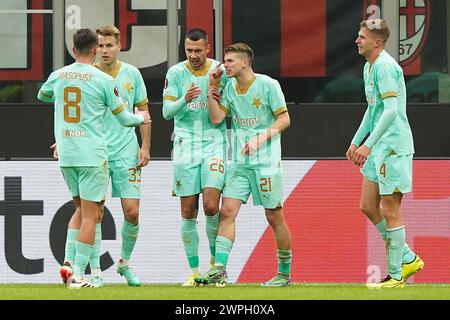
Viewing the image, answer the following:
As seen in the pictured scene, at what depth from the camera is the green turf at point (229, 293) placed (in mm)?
10930

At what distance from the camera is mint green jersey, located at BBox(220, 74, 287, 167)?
40.1 feet

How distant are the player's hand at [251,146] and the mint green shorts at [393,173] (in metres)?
0.90

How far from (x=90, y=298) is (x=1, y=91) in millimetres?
5142

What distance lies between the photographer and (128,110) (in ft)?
41.1

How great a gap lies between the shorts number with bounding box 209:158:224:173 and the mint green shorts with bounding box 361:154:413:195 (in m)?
1.31

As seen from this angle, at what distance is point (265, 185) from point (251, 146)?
42cm

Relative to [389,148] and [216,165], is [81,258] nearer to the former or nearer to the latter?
[216,165]

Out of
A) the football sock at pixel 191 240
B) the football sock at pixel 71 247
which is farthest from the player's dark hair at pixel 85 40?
the football sock at pixel 191 240

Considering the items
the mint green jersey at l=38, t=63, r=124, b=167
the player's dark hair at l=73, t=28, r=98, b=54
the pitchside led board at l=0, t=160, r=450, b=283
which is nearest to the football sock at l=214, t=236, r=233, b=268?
the mint green jersey at l=38, t=63, r=124, b=167

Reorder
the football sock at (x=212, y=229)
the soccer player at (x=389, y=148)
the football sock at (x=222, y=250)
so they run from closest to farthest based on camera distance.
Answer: the soccer player at (x=389, y=148) < the football sock at (x=222, y=250) < the football sock at (x=212, y=229)

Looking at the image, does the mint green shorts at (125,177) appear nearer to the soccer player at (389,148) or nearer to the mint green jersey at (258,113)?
the mint green jersey at (258,113)

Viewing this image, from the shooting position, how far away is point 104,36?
12477 mm
